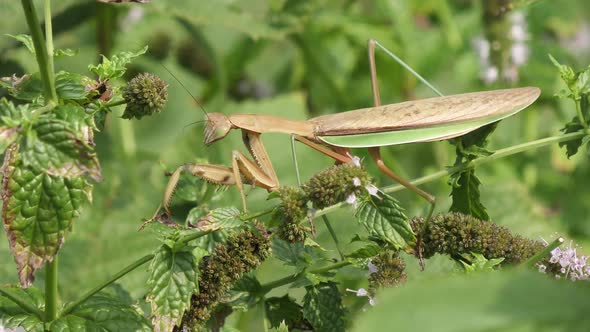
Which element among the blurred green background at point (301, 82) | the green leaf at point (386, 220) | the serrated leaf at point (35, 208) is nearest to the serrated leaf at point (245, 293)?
the green leaf at point (386, 220)

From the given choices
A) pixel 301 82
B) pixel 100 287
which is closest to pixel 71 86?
pixel 100 287

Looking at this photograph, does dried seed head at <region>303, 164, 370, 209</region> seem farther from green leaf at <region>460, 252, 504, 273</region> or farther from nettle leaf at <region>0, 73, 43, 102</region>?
nettle leaf at <region>0, 73, 43, 102</region>

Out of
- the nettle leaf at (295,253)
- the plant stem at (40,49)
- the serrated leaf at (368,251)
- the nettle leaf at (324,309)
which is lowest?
the nettle leaf at (324,309)

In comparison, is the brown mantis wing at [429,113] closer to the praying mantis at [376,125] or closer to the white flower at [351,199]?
the praying mantis at [376,125]

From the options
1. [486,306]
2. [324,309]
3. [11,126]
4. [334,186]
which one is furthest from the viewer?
[324,309]

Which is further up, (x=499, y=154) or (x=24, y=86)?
(x=24, y=86)

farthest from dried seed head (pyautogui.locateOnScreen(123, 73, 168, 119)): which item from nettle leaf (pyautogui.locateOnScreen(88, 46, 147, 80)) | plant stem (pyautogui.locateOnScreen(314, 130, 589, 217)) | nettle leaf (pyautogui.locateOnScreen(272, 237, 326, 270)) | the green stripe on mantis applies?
the green stripe on mantis

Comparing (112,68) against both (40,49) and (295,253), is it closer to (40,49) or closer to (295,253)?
(40,49)
